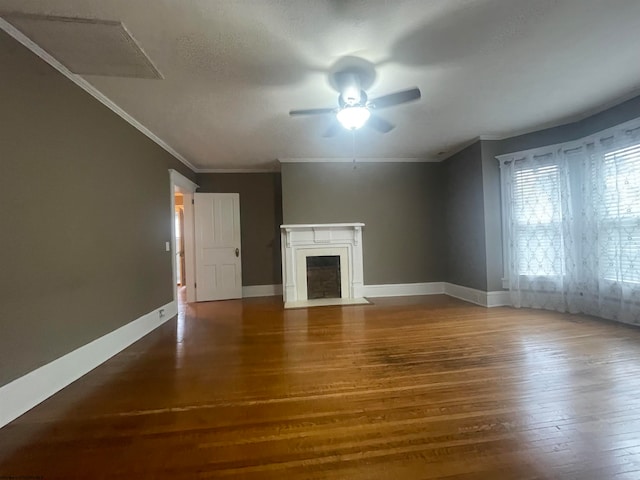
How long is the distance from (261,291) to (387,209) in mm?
2977

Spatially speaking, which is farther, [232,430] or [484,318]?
[484,318]

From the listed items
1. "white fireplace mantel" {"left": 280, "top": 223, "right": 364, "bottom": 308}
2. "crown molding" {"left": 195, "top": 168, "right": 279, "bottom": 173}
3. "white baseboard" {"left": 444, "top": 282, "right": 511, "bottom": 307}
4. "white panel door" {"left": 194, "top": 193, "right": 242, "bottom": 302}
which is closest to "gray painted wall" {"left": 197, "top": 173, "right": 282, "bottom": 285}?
"crown molding" {"left": 195, "top": 168, "right": 279, "bottom": 173}

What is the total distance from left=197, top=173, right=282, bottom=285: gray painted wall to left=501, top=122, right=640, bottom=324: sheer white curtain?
13.0ft

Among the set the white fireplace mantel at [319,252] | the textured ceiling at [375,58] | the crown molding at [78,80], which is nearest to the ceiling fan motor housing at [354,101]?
the textured ceiling at [375,58]

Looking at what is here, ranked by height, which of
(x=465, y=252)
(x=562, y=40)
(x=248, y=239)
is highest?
(x=562, y=40)

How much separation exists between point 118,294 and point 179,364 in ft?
3.38

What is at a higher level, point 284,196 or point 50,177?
point 284,196

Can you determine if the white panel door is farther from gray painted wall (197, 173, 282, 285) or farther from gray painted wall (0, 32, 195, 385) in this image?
gray painted wall (0, 32, 195, 385)

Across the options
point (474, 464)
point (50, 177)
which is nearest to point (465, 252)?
point (474, 464)

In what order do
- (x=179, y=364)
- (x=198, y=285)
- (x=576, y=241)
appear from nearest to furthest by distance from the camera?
1. (x=179, y=364)
2. (x=576, y=241)
3. (x=198, y=285)

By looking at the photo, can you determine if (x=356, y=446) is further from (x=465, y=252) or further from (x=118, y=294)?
(x=465, y=252)

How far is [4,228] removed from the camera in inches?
65.2

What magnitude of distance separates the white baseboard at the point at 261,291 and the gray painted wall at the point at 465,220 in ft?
10.9

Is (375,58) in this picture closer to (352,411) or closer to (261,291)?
(352,411)
